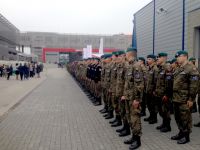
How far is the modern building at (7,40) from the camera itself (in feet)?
221

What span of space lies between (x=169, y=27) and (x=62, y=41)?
82.2 metres

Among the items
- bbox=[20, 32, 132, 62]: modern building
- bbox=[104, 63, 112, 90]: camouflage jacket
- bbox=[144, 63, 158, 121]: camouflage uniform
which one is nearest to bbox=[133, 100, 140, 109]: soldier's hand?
bbox=[144, 63, 158, 121]: camouflage uniform

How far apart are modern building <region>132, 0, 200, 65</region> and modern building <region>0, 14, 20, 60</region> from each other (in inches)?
1962

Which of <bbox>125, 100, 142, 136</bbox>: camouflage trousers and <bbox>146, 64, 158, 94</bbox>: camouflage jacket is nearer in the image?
<bbox>125, 100, 142, 136</bbox>: camouflage trousers

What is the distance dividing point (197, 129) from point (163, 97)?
1.26 m

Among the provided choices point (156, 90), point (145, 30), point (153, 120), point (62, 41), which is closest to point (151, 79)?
point (156, 90)

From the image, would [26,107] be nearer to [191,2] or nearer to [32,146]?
[32,146]

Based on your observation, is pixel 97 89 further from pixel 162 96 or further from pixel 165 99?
pixel 165 99

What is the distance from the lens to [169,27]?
15.2 m

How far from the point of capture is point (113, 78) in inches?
337

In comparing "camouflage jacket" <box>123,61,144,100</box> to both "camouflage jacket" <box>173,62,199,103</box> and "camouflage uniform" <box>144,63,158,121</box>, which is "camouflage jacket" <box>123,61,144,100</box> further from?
"camouflage uniform" <box>144,63,158,121</box>

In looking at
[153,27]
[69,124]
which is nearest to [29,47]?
[153,27]

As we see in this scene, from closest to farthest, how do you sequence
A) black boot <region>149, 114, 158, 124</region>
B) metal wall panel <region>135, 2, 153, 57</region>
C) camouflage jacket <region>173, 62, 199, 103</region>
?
1. camouflage jacket <region>173, 62, 199, 103</region>
2. black boot <region>149, 114, 158, 124</region>
3. metal wall panel <region>135, 2, 153, 57</region>

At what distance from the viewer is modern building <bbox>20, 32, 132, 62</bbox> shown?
306ft
